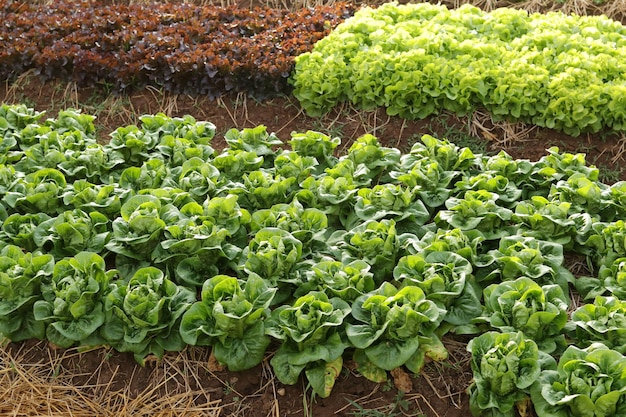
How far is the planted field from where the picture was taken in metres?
2.93

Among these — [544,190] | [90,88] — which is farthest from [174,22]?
[544,190]

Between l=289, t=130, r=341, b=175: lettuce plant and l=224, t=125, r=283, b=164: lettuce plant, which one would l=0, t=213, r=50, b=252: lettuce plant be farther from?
l=289, t=130, r=341, b=175: lettuce plant

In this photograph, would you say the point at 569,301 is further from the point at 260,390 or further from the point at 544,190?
the point at 260,390

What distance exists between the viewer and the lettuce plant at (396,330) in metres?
2.89

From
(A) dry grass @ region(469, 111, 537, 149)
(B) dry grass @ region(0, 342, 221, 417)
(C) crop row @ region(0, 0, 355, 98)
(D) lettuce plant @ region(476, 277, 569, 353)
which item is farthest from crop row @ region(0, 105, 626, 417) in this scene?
(C) crop row @ region(0, 0, 355, 98)

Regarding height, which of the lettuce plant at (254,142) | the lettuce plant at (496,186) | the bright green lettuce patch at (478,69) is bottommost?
the lettuce plant at (254,142)

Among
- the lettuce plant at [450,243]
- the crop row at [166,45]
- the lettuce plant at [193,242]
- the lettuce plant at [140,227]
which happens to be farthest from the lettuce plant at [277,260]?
the crop row at [166,45]

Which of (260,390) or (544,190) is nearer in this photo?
(260,390)

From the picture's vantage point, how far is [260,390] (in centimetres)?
303

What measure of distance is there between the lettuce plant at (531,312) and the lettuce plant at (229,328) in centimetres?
98

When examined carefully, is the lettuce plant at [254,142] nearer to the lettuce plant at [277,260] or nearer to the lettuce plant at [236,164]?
the lettuce plant at [236,164]

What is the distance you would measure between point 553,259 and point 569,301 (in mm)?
224

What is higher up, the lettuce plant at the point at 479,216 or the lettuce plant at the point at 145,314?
the lettuce plant at the point at 479,216

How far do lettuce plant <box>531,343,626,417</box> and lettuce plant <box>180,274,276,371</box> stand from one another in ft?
3.83
